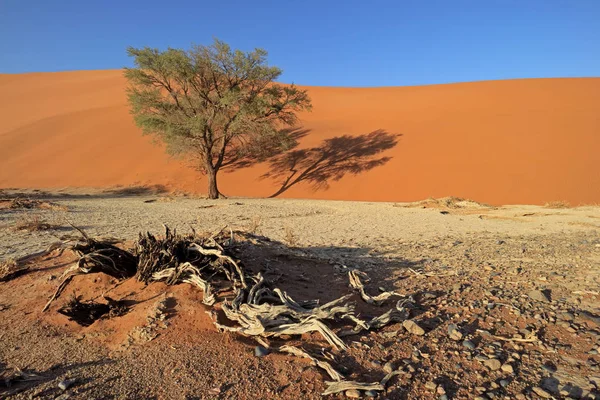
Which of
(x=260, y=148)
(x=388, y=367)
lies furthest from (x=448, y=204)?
(x=388, y=367)

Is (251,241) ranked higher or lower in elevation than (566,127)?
lower

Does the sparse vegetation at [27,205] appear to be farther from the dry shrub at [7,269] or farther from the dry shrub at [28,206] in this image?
the dry shrub at [7,269]

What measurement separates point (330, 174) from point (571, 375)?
17938 millimetres

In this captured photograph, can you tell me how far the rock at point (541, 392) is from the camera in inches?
87.4

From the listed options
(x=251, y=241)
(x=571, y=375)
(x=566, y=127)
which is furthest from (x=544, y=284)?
(x=566, y=127)

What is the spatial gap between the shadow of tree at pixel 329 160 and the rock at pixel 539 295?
1542cm

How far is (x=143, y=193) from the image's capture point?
18469mm

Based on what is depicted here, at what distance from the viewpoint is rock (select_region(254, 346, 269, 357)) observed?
2455mm

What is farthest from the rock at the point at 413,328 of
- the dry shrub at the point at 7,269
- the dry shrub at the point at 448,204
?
the dry shrub at the point at 448,204

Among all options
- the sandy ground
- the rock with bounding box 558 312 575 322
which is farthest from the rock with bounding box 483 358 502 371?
the rock with bounding box 558 312 575 322

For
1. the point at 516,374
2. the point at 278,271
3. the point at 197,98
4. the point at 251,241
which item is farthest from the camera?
the point at 197,98

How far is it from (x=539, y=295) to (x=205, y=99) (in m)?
15.9

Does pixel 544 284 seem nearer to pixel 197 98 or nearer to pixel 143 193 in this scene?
pixel 197 98

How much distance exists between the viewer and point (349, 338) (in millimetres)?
2740
